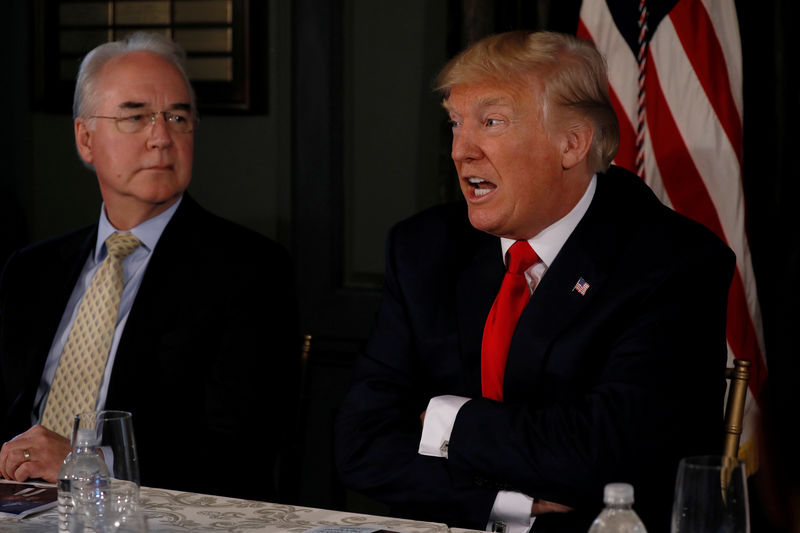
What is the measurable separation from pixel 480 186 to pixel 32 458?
1143mm

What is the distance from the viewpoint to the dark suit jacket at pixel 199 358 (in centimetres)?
258

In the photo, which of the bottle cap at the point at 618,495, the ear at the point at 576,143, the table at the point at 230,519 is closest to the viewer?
the bottle cap at the point at 618,495

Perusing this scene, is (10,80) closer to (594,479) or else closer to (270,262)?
(270,262)

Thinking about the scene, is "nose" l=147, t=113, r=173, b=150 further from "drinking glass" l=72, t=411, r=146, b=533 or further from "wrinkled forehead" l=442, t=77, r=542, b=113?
"drinking glass" l=72, t=411, r=146, b=533

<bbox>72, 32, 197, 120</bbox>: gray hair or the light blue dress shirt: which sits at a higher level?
<bbox>72, 32, 197, 120</bbox>: gray hair

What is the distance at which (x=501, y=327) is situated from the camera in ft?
7.47

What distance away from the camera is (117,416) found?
5.17 ft

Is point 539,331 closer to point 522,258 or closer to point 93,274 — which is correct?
point 522,258

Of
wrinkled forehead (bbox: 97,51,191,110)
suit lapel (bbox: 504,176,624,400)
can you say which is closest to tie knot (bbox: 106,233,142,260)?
wrinkled forehead (bbox: 97,51,191,110)

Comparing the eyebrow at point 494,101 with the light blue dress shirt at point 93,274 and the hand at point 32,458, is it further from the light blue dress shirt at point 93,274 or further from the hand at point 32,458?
the hand at point 32,458

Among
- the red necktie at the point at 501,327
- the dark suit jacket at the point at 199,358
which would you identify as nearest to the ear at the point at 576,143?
the red necktie at the point at 501,327

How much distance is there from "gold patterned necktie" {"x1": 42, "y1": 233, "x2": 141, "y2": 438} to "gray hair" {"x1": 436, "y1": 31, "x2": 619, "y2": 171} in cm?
110

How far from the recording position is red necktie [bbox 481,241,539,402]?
2270 mm

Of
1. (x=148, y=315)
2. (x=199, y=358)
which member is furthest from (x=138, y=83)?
(x=199, y=358)
